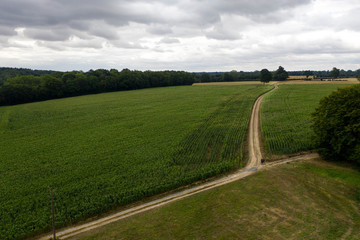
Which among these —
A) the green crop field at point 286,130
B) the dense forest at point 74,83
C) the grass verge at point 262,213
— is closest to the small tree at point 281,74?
the dense forest at point 74,83

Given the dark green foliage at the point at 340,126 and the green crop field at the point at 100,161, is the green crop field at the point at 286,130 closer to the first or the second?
the dark green foliage at the point at 340,126

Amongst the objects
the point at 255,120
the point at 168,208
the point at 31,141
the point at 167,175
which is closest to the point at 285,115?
the point at 255,120

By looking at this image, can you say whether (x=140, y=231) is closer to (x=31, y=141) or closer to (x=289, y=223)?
(x=289, y=223)

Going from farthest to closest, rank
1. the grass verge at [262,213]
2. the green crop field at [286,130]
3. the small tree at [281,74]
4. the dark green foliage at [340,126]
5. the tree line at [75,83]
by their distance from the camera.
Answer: the small tree at [281,74] → the tree line at [75,83] → the green crop field at [286,130] → the dark green foliage at [340,126] → the grass verge at [262,213]

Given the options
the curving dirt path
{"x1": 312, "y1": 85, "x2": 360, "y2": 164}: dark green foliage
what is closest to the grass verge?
the curving dirt path

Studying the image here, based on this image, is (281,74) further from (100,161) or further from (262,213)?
(262,213)

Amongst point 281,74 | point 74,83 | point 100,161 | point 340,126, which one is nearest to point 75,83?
point 74,83
